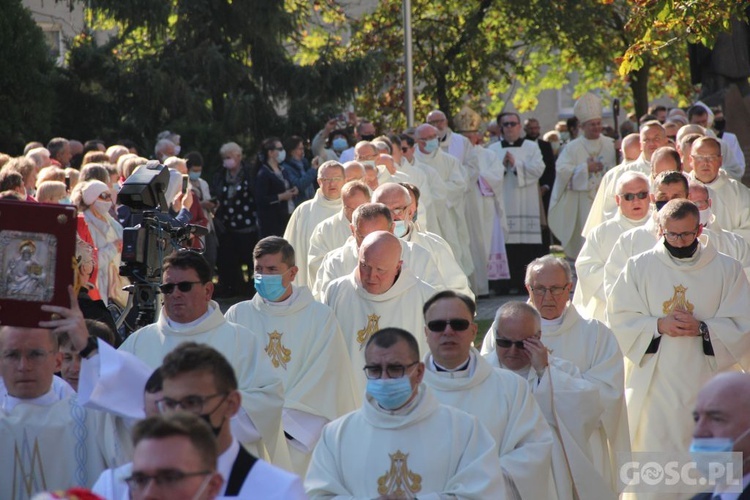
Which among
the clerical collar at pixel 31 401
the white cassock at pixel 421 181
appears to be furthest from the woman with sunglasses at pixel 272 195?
the clerical collar at pixel 31 401

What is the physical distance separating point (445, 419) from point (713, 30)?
5.01 metres

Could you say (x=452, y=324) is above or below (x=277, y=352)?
above

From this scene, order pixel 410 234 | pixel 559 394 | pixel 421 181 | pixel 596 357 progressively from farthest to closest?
pixel 421 181, pixel 410 234, pixel 596 357, pixel 559 394

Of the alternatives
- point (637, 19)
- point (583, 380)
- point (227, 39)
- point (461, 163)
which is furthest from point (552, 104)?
point (583, 380)

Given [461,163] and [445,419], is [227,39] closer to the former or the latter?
[461,163]

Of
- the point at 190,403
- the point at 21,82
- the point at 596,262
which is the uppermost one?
the point at 21,82

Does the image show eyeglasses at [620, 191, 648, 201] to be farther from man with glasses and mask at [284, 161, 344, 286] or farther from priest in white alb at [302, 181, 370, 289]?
man with glasses and mask at [284, 161, 344, 286]

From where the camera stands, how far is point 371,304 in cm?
912

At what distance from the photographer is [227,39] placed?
21.2m

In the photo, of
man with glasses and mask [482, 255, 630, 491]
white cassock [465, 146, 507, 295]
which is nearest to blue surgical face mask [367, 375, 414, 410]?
man with glasses and mask [482, 255, 630, 491]

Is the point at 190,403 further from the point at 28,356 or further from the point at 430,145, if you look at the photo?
the point at 430,145

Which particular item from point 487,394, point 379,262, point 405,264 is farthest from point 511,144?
point 487,394

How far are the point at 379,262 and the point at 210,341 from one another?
1900mm

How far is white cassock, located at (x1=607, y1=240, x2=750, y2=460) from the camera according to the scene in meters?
8.73
